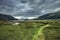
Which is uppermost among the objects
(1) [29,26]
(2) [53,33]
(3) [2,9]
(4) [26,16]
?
(3) [2,9]

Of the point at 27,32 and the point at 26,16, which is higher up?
the point at 26,16

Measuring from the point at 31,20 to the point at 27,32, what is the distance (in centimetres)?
42

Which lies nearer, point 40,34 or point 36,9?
point 40,34

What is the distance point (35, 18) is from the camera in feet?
14.2

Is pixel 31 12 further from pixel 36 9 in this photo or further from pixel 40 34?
pixel 40 34

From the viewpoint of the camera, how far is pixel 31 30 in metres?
4.30

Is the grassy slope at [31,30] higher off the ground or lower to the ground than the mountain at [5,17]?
lower

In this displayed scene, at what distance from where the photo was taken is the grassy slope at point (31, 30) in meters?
4.20

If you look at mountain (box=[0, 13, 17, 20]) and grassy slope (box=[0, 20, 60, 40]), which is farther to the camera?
mountain (box=[0, 13, 17, 20])

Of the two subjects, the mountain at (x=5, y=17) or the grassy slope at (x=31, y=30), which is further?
the mountain at (x=5, y=17)

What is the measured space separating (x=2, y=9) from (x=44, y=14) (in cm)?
148

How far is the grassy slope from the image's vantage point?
420 centimetres

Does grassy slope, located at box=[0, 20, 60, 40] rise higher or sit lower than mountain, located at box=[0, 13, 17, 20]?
lower

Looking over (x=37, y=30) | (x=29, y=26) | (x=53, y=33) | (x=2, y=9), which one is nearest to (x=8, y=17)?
(x=2, y=9)
